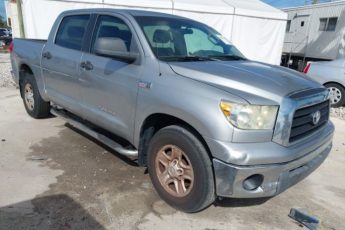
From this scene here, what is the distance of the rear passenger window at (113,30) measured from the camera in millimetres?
3455

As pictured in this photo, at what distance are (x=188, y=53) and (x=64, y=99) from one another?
2067mm

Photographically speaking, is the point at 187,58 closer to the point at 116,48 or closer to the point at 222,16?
the point at 116,48

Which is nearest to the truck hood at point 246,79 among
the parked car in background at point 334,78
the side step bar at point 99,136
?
the side step bar at point 99,136

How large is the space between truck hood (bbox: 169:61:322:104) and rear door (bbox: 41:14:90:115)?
67.4 inches

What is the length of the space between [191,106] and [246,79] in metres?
0.59

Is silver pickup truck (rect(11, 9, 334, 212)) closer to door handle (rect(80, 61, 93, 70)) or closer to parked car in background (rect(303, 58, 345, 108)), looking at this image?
door handle (rect(80, 61, 93, 70))

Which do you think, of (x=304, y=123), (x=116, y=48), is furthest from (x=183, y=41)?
(x=304, y=123)

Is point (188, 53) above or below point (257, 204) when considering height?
above

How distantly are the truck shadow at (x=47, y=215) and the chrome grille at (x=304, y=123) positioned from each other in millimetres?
1926

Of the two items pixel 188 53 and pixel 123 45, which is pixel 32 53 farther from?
pixel 188 53

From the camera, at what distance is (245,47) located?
14656 millimetres

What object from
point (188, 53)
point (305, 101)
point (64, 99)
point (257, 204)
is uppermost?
point (188, 53)

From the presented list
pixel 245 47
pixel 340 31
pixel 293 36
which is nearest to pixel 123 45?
pixel 245 47

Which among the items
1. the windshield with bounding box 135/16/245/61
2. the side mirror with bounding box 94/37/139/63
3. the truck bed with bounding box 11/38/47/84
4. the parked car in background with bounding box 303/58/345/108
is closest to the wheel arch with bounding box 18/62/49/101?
the truck bed with bounding box 11/38/47/84
